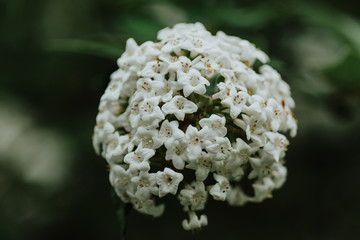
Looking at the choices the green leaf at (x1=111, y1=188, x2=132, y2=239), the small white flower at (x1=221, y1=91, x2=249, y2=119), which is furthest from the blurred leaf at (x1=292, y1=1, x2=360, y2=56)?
the green leaf at (x1=111, y1=188, x2=132, y2=239)

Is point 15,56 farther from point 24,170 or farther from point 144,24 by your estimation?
point 144,24

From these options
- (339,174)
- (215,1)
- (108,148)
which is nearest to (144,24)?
(215,1)

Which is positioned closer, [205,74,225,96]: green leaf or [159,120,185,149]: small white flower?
[159,120,185,149]: small white flower

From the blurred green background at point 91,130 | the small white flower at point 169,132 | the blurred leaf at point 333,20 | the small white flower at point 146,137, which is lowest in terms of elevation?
the blurred green background at point 91,130

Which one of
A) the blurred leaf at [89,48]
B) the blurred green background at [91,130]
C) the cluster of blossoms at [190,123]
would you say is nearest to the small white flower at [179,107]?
the cluster of blossoms at [190,123]

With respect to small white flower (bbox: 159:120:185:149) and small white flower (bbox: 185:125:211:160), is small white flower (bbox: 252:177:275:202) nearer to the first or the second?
small white flower (bbox: 185:125:211:160)

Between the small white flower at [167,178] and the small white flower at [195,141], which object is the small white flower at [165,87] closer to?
the small white flower at [195,141]
